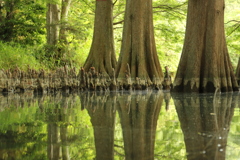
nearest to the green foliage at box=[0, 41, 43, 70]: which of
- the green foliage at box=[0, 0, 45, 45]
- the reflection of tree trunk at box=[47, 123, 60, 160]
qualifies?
the green foliage at box=[0, 0, 45, 45]

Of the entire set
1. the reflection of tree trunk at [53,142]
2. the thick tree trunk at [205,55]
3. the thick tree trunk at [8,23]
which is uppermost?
the thick tree trunk at [8,23]

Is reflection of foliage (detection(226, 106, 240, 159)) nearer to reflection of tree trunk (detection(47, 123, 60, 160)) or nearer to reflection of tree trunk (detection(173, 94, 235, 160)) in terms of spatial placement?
reflection of tree trunk (detection(173, 94, 235, 160))

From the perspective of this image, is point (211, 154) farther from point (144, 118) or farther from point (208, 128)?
point (144, 118)

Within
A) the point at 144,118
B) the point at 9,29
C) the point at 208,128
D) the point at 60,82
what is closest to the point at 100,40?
the point at 60,82

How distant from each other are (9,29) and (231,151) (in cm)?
1406

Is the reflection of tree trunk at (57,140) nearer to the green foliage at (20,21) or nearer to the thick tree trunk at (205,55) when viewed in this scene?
the thick tree trunk at (205,55)

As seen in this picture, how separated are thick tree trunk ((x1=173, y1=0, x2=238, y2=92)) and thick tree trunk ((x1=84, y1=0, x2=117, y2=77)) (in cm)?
356

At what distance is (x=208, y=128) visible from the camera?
314 cm

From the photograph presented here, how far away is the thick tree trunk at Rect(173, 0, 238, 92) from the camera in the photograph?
887 centimetres

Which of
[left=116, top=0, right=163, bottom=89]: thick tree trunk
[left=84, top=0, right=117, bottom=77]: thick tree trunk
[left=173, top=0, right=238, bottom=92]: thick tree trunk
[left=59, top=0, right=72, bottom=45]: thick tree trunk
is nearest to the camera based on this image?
[left=173, top=0, right=238, bottom=92]: thick tree trunk

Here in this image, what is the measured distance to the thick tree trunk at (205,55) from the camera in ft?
29.1

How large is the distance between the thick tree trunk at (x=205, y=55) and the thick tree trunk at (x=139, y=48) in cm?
175

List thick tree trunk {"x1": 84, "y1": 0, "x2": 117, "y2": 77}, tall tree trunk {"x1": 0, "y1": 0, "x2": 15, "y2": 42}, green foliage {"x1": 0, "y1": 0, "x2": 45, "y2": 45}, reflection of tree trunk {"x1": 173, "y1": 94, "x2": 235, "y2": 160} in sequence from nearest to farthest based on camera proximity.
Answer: reflection of tree trunk {"x1": 173, "y1": 94, "x2": 235, "y2": 160}
thick tree trunk {"x1": 84, "y1": 0, "x2": 117, "y2": 77}
green foliage {"x1": 0, "y1": 0, "x2": 45, "y2": 45}
tall tree trunk {"x1": 0, "y1": 0, "x2": 15, "y2": 42}

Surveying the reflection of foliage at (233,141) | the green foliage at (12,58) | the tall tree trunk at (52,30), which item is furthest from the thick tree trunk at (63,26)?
the reflection of foliage at (233,141)
